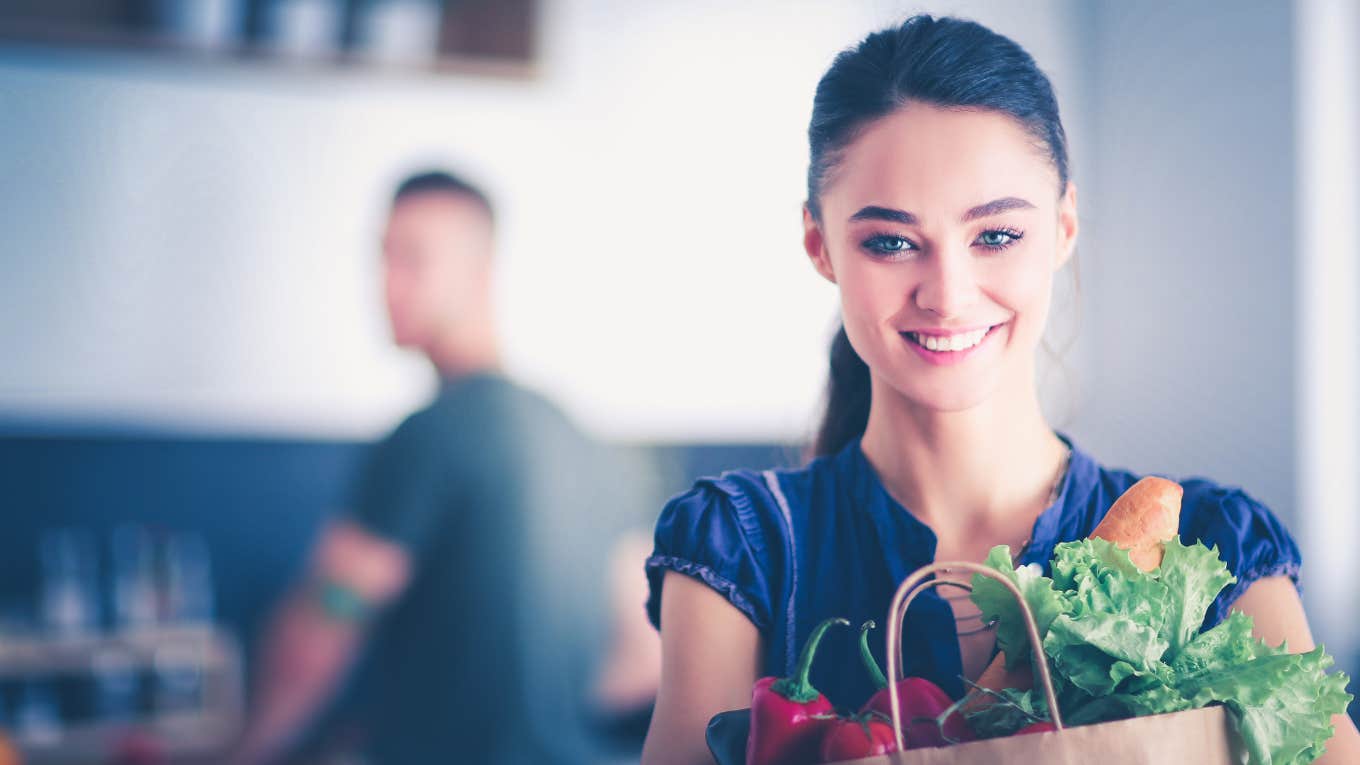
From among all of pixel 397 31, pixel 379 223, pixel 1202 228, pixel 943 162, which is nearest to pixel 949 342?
pixel 943 162

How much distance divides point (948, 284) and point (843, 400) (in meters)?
0.21

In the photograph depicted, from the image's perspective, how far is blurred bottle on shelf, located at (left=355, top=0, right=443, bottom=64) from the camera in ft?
9.45

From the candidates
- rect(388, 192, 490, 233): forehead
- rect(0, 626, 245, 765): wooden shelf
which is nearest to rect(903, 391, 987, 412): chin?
rect(388, 192, 490, 233): forehead

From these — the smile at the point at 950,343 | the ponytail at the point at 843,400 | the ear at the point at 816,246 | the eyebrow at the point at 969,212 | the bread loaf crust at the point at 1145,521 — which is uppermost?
the eyebrow at the point at 969,212

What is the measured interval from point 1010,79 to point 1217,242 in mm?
1956

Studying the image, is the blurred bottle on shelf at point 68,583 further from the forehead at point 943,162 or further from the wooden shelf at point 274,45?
the forehead at point 943,162

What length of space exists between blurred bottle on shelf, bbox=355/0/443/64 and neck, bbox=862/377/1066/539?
7.82ft

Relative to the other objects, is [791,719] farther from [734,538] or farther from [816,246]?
[816,246]

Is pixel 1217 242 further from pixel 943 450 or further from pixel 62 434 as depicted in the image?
pixel 62 434

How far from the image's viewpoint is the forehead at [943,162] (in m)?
0.73

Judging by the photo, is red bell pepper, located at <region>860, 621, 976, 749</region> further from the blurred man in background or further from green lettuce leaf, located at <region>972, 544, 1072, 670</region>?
the blurred man in background

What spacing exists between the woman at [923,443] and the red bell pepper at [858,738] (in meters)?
0.11

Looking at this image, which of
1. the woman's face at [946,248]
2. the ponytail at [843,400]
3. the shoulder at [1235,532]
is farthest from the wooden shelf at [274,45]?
the shoulder at [1235,532]

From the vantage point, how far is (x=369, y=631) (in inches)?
90.1
